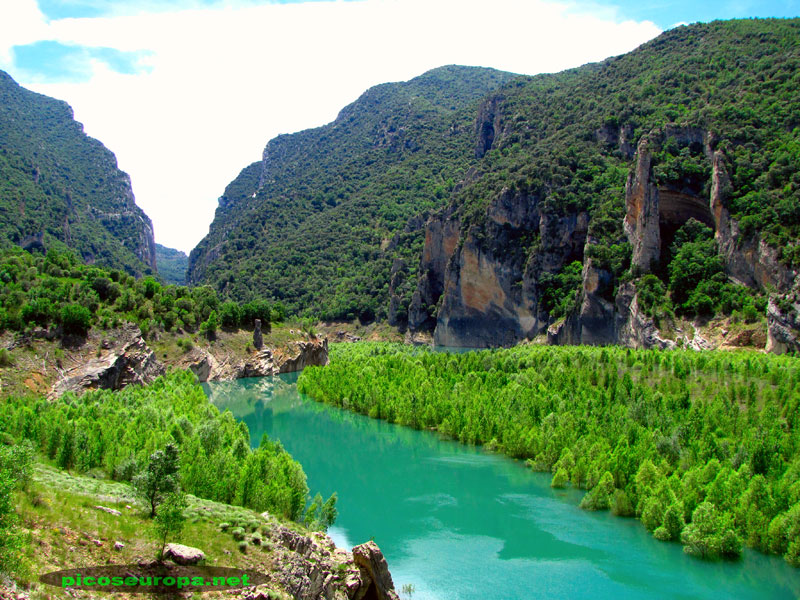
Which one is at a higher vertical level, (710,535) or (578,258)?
(578,258)

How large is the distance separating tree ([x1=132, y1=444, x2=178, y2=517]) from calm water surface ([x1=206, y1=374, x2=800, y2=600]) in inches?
373

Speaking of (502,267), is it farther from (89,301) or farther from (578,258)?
(89,301)

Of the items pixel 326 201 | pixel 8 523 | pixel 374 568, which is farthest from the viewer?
pixel 326 201

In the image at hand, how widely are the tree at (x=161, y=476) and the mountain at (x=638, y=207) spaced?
2099 inches

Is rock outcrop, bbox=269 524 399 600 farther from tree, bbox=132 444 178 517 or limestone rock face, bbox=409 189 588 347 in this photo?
limestone rock face, bbox=409 189 588 347

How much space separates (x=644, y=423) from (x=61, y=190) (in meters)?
147

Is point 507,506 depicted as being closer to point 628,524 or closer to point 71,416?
point 628,524

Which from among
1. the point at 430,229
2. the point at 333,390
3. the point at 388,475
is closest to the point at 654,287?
the point at 333,390

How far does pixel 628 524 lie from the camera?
28.1 metres

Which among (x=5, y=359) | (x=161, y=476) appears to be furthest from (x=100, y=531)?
(x=5, y=359)

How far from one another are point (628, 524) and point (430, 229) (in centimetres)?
9844

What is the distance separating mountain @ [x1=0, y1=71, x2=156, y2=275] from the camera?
12009 centimetres

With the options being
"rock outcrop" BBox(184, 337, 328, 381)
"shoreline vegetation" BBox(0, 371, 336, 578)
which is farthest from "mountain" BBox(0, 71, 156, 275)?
"shoreline vegetation" BBox(0, 371, 336, 578)

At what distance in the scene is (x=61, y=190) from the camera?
147625 mm
